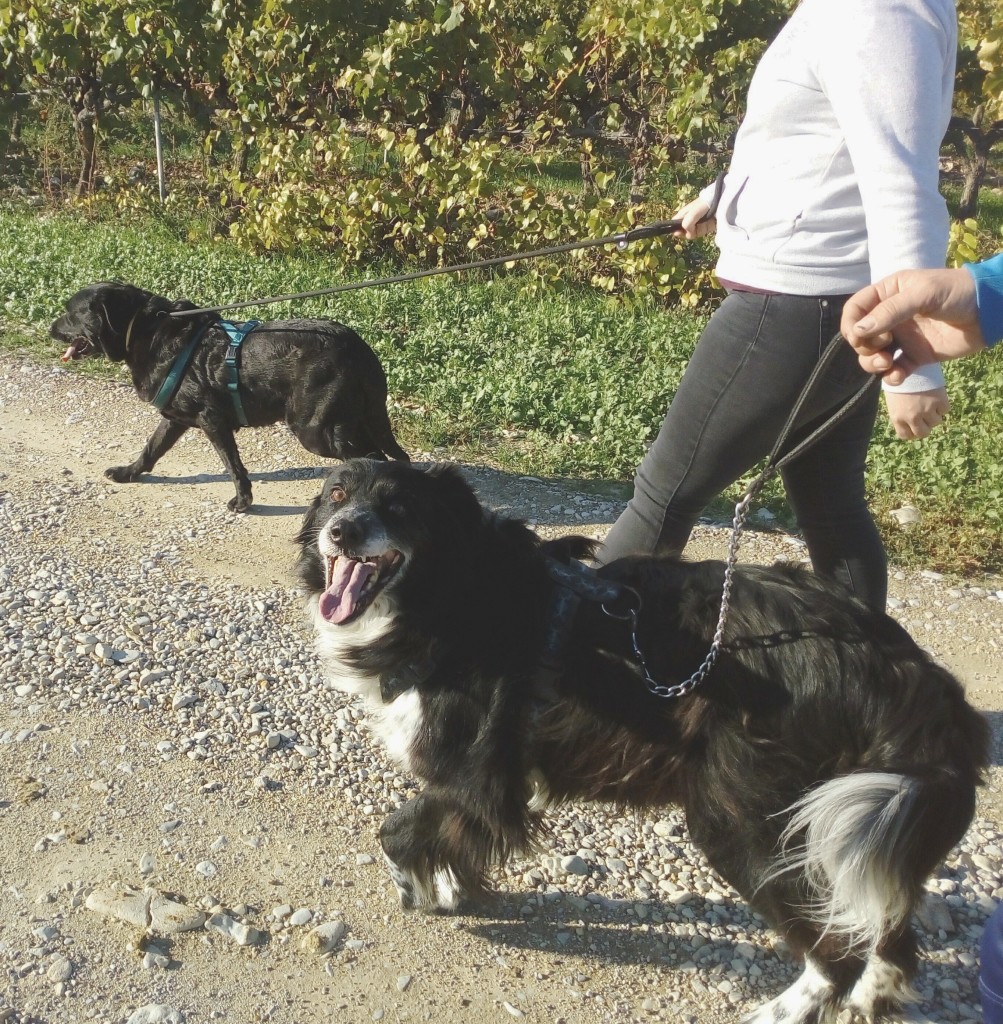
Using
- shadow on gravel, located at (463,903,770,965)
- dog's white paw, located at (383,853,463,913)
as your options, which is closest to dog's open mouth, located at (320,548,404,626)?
dog's white paw, located at (383,853,463,913)

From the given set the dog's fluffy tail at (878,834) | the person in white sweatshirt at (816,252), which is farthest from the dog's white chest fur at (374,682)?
the dog's fluffy tail at (878,834)

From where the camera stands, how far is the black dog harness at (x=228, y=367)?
15.7 ft

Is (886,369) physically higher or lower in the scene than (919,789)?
higher

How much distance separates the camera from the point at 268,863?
8.60 ft

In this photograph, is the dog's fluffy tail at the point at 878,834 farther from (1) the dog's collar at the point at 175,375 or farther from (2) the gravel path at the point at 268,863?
(1) the dog's collar at the point at 175,375

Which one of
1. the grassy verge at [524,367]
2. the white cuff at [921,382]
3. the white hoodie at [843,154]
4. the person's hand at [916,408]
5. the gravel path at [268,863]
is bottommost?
the gravel path at [268,863]

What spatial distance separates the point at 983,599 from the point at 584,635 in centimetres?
257

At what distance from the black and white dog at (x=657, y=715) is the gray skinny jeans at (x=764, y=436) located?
30cm

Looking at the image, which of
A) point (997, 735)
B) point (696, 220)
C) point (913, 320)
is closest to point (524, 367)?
point (696, 220)

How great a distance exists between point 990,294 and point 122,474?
433 cm

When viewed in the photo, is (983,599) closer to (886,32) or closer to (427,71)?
(886,32)

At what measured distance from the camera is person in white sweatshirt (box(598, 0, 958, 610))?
184cm

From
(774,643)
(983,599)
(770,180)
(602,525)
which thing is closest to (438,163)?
(602,525)

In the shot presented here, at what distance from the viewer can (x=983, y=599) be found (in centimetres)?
401
